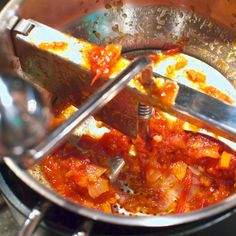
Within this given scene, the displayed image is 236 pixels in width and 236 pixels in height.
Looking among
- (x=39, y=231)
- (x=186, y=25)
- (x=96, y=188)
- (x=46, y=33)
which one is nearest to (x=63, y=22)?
(x=46, y=33)

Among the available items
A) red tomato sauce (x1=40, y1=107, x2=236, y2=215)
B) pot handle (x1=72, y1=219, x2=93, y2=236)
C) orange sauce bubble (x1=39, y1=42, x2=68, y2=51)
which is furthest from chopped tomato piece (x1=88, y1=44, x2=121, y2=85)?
pot handle (x1=72, y1=219, x2=93, y2=236)

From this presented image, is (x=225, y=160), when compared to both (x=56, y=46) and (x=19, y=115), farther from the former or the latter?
(x=19, y=115)

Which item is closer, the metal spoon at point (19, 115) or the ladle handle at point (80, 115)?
the metal spoon at point (19, 115)

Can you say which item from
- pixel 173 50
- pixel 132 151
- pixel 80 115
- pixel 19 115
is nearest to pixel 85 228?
pixel 80 115

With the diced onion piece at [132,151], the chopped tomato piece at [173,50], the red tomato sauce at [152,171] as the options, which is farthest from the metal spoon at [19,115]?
the chopped tomato piece at [173,50]

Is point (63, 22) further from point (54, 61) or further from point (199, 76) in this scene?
point (199, 76)

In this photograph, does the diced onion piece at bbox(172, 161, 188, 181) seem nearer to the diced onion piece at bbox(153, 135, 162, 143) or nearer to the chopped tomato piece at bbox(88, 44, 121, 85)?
the diced onion piece at bbox(153, 135, 162, 143)

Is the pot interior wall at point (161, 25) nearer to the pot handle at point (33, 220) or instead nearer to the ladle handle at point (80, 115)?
the ladle handle at point (80, 115)
